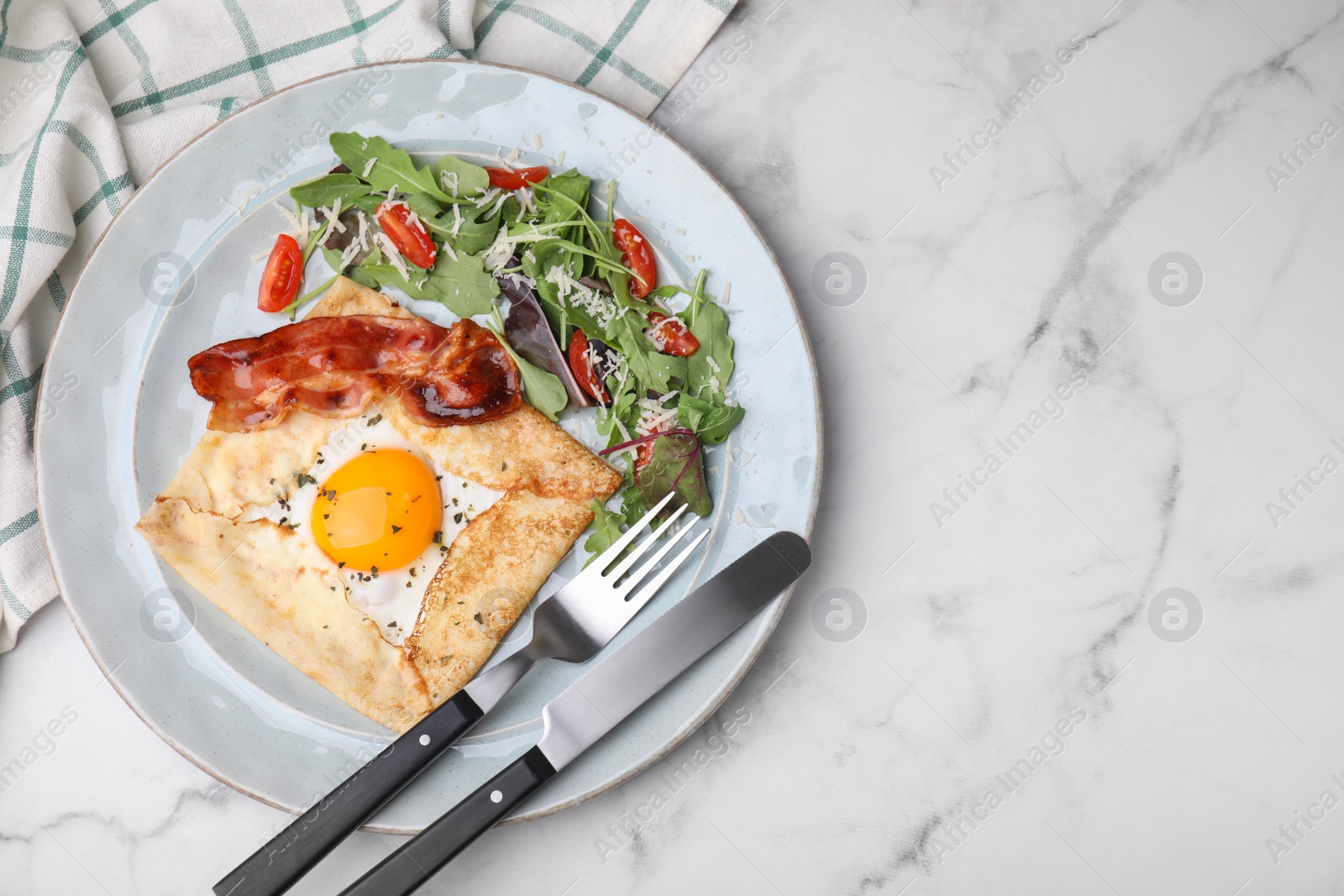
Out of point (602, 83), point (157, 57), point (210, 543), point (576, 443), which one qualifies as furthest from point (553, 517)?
point (157, 57)

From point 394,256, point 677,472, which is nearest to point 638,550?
point 677,472

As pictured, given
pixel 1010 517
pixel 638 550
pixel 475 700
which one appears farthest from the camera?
pixel 1010 517

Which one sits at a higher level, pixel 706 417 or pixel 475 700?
pixel 706 417

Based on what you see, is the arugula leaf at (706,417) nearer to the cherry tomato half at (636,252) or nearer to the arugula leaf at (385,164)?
the cherry tomato half at (636,252)

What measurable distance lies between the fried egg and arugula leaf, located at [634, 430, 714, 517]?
685 mm

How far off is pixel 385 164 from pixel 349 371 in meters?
0.85

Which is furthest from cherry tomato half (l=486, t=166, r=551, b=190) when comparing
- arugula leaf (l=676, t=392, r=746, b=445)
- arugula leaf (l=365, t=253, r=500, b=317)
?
arugula leaf (l=676, t=392, r=746, b=445)

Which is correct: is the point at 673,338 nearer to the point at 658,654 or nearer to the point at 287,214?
the point at 658,654

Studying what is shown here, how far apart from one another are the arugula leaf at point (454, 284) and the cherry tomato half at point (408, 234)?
5 centimetres

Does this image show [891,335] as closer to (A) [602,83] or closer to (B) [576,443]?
(B) [576,443]

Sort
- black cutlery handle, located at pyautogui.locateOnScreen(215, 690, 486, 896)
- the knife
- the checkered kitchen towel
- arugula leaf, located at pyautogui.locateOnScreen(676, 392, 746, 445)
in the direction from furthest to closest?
the checkered kitchen towel < arugula leaf, located at pyautogui.locateOnScreen(676, 392, 746, 445) < the knife < black cutlery handle, located at pyautogui.locateOnScreen(215, 690, 486, 896)

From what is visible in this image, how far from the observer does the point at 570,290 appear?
3244 millimetres

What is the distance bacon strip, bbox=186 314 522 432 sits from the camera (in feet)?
10.8

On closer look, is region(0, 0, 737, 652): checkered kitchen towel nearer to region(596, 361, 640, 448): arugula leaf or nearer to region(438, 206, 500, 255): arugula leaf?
region(438, 206, 500, 255): arugula leaf
